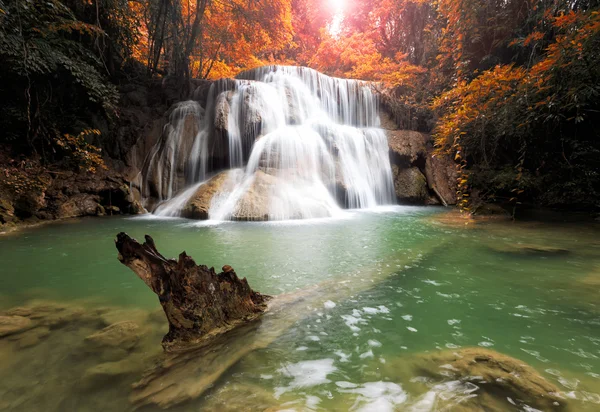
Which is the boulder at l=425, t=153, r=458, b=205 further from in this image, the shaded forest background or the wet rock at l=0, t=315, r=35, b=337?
the wet rock at l=0, t=315, r=35, b=337

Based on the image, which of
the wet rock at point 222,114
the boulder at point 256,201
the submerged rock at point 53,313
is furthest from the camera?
the wet rock at point 222,114

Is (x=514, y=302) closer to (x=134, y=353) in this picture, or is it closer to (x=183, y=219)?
(x=134, y=353)

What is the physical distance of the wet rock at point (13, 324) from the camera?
223 cm

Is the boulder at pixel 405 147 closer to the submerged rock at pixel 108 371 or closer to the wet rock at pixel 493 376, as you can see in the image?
the wet rock at pixel 493 376

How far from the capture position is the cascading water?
858 centimetres

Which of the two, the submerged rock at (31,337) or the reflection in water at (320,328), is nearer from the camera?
the reflection in water at (320,328)

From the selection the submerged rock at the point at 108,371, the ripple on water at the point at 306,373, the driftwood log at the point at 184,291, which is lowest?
the ripple on water at the point at 306,373

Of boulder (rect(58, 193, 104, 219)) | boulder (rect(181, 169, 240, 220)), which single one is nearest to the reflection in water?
boulder (rect(181, 169, 240, 220))

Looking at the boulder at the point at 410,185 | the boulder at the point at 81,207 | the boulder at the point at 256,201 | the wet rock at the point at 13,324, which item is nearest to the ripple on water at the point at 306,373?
the wet rock at the point at 13,324

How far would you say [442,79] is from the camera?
13742 mm

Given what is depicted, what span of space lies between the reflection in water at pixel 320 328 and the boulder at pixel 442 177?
7.13 meters

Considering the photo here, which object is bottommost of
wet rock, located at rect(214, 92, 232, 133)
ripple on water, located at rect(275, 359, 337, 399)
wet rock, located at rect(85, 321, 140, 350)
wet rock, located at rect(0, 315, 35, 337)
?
ripple on water, located at rect(275, 359, 337, 399)

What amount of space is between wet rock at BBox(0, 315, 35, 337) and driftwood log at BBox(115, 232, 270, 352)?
1.28 m

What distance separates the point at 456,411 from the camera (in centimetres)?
141
